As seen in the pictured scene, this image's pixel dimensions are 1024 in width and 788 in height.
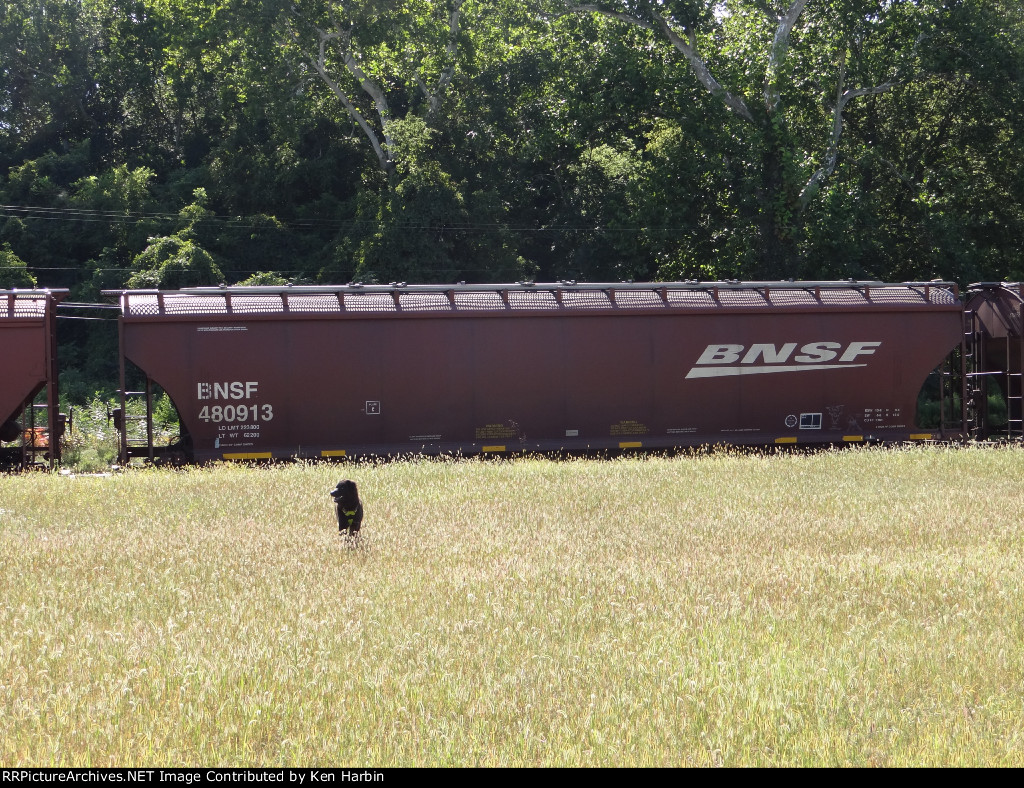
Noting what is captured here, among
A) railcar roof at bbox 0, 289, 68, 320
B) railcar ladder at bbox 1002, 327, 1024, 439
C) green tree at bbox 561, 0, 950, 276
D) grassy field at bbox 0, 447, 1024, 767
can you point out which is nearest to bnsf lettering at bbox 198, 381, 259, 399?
railcar roof at bbox 0, 289, 68, 320

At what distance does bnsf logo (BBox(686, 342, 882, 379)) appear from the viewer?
60.3ft

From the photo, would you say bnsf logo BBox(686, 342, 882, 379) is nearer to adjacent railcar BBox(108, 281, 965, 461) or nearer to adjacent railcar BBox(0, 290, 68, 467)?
adjacent railcar BBox(108, 281, 965, 461)

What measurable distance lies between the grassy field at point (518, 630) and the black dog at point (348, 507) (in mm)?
214

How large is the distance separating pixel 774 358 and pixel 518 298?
15.4 ft

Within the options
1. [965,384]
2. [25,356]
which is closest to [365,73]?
[25,356]

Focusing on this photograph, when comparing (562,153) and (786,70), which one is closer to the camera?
(786,70)

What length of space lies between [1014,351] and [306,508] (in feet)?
47.8

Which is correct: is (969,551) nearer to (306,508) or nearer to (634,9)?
(306,508)

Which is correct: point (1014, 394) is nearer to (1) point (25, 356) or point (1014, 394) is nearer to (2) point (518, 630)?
(2) point (518, 630)

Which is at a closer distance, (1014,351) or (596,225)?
(1014,351)

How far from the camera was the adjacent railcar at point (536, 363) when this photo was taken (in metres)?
17.0

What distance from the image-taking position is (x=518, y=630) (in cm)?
636

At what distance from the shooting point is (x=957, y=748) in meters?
4.51

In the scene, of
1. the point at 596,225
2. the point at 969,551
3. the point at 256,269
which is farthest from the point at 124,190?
the point at 969,551
